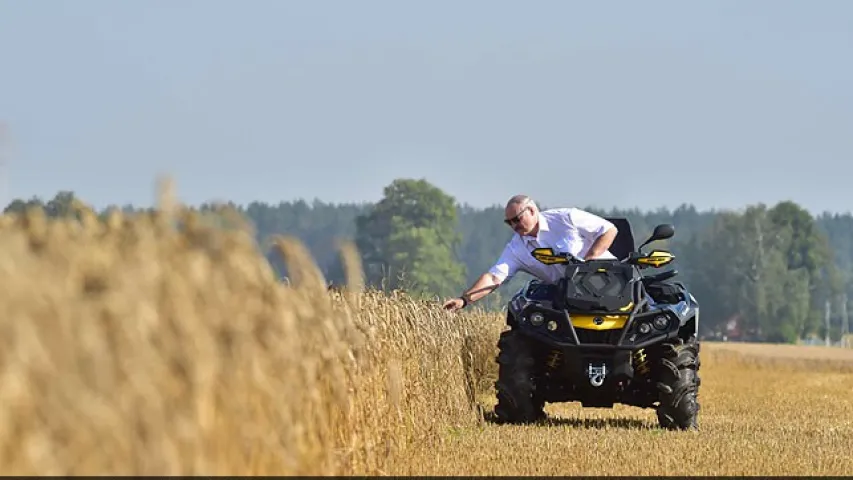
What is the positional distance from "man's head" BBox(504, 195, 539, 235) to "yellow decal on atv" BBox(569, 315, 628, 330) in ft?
3.23

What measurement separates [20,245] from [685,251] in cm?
14661

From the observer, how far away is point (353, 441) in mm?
9664

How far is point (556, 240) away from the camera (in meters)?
15.8

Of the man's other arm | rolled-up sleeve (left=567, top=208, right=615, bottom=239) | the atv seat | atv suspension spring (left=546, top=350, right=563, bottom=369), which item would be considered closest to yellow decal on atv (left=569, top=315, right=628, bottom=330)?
atv suspension spring (left=546, top=350, right=563, bottom=369)

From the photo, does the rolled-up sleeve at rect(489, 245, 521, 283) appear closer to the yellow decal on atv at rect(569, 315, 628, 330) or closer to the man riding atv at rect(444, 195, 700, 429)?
the man riding atv at rect(444, 195, 700, 429)

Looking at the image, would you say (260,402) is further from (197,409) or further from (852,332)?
(852,332)

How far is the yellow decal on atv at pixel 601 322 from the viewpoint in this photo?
49.3 ft

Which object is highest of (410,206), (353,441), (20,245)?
(410,206)

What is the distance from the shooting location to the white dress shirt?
1573 cm

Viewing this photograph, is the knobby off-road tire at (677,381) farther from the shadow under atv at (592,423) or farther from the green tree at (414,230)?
the green tree at (414,230)

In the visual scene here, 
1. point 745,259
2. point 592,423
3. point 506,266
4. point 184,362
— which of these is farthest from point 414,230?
point 184,362

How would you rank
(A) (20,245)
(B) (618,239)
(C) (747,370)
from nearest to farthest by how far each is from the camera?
(A) (20,245)
(B) (618,239)
(C) (747,370)

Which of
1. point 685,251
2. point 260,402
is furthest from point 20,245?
point 685,251

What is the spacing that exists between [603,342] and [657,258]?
84 cm
